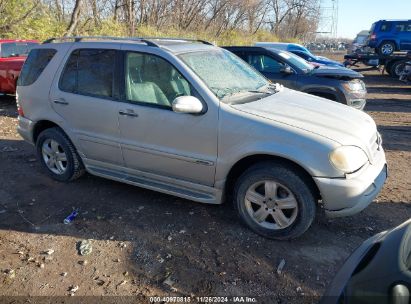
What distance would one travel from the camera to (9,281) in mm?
3004

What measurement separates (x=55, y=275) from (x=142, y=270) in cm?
72

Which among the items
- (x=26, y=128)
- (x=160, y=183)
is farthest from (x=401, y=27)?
(x=26, y=128)

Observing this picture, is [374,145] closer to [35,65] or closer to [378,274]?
[378,274]

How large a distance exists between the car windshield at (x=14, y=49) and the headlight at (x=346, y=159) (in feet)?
30.3

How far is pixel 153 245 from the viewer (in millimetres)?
3438

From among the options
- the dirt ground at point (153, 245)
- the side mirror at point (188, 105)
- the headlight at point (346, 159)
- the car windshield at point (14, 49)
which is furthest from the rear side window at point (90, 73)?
the car windshield at point (14, 49)

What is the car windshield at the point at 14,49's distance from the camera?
32.4 feet

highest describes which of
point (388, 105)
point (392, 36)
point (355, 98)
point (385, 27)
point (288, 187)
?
point (385, 27)

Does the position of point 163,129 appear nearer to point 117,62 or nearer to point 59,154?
point 117,62

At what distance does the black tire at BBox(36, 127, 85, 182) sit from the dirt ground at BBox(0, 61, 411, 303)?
4.8 inches

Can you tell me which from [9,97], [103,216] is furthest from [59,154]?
[9,97]

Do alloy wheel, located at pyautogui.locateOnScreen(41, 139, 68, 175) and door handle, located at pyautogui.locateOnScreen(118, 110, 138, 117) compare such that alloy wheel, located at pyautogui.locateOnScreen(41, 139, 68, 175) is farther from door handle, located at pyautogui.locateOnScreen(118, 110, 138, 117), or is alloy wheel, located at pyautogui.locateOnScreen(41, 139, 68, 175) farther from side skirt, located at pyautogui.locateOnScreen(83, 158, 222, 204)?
door handle, located at pyautogui.locateOnScreen(118, 110, 138, 117)

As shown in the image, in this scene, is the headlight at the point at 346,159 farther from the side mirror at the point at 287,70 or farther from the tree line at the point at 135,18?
the tree line at the point at 135,18

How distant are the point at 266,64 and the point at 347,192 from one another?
18.7ft
